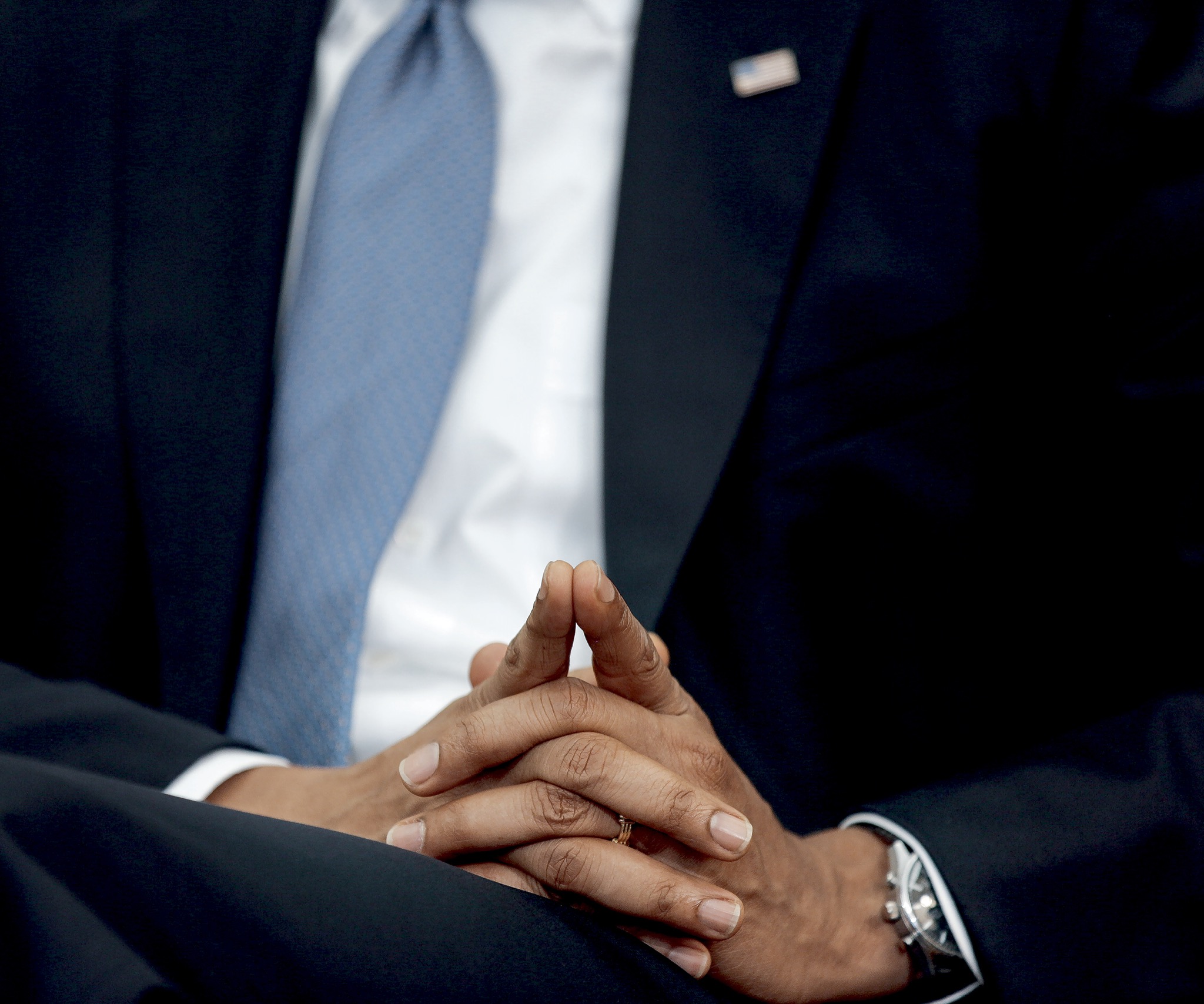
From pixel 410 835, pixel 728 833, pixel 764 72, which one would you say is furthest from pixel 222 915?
pixel 764 72

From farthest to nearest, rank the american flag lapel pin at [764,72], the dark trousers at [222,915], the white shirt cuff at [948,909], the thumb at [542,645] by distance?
the american flag lapel pin at [764,72], the white shirt cuff at [948,909], the thumb at [542,645], the dark trousers at [222,915]

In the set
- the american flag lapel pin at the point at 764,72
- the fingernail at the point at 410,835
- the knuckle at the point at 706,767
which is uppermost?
the american flag lapel pin at the point at 764,72

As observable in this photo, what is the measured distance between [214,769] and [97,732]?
0.08 meters

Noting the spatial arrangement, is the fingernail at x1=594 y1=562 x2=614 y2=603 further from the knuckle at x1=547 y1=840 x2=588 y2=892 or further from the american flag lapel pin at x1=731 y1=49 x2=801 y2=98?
the american flag lapel pin at x1=731 y1=49 x2=801 y2=98

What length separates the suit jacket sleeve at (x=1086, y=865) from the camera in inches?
25.3

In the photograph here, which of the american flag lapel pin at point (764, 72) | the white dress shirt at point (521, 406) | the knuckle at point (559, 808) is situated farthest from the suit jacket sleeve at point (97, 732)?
the american flag lapel pin at point (764, 72)

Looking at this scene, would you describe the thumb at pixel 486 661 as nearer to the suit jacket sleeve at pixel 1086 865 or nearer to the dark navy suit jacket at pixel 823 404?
the dark navy suit jacket at pixel 823 404

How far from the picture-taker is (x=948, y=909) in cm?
64

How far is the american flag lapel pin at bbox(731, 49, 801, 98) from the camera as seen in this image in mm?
754

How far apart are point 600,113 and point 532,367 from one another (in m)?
0.22

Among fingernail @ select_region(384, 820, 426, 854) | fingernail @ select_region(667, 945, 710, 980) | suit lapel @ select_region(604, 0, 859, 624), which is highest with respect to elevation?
suit lapel @ select_region(604, 0, 859, 624)

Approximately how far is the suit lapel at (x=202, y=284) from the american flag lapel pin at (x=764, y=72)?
1.19 ft

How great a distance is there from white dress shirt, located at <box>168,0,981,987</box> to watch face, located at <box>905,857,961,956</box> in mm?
277

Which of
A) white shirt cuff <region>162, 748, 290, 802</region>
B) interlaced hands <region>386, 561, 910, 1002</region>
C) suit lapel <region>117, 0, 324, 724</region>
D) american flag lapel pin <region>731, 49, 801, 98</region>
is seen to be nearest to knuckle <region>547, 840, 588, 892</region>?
interlaced hands <region>386, 561, 910, 1002</region>
